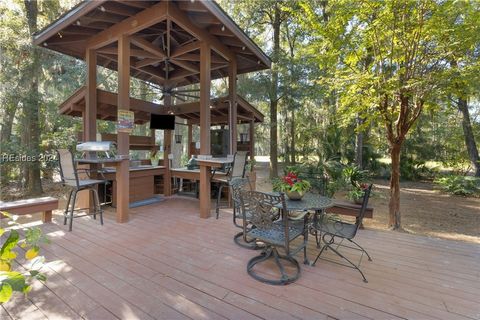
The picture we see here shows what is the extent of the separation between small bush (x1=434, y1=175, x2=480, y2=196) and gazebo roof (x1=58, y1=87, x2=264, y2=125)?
27.4ft

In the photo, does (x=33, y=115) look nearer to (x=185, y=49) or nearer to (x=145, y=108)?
(x=145, y=108)

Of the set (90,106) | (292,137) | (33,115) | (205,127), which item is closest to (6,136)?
(33,115)

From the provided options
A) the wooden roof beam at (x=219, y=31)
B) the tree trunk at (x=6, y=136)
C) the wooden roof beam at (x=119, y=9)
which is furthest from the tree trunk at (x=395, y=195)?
the tree trunk at (x=6, y=136)

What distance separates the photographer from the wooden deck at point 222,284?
5.74ft

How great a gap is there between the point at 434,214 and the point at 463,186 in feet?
12.1

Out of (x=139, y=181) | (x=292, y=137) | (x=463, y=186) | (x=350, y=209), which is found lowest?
(x=463, y=186)

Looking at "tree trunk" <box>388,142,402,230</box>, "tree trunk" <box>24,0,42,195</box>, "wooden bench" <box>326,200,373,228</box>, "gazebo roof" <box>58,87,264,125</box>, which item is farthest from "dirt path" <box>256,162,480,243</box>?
"tree trunk" <box>24,0,42,195</box>

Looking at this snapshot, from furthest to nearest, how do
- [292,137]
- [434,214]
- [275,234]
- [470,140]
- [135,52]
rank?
[292,137]
[470,140]
[434,214]
[135,52]
[275,234]

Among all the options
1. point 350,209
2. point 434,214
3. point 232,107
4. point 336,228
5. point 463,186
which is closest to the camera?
→ point 336,228

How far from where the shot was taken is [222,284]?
208cm

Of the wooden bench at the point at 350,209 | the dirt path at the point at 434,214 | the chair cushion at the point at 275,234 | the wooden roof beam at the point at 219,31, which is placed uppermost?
the wooden roof beam at the point at 219,31

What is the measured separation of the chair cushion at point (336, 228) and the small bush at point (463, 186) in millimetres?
9554

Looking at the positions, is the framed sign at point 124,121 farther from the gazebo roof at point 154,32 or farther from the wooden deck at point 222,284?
the wooden deck at point 222,284

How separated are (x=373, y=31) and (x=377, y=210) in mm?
5328
